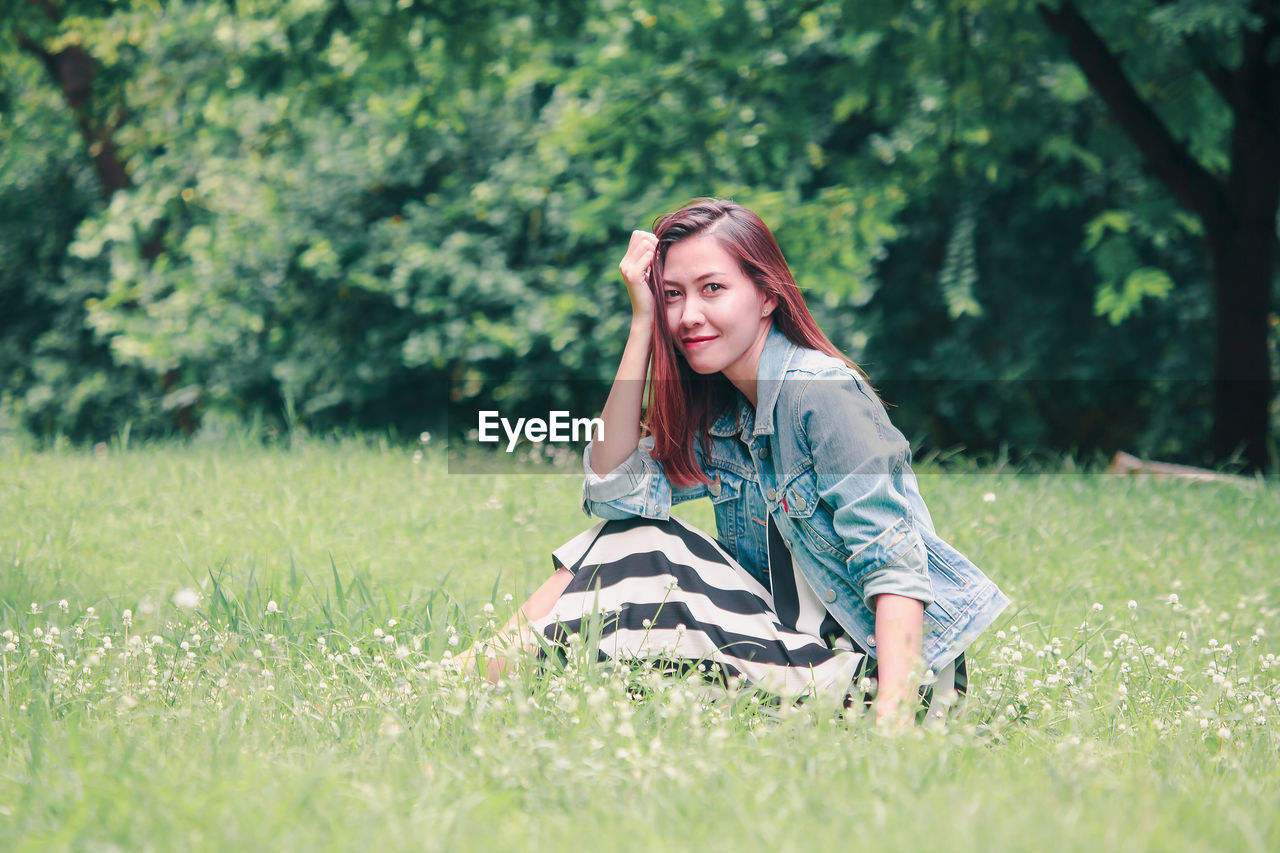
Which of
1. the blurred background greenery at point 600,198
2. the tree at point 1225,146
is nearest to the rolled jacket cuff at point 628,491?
the blurred background greenery at point 600,198

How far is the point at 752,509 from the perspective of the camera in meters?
2.92

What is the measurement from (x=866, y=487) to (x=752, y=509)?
0.49m

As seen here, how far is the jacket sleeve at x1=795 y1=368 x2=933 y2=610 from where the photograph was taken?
2.48 m

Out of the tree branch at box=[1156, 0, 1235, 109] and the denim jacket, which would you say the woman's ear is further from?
the tree branch at box=[1156, 0, 1235, 109]

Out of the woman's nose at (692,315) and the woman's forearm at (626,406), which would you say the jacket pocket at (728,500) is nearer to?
the woman's forearm at (626,406)

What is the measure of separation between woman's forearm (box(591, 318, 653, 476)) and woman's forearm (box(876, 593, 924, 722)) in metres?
0.78

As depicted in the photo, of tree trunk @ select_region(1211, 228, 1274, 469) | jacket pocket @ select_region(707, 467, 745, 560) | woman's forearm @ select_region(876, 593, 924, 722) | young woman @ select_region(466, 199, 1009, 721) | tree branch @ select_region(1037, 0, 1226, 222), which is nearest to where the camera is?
woman's forearm @ select_region(876, 593, 924, 722)

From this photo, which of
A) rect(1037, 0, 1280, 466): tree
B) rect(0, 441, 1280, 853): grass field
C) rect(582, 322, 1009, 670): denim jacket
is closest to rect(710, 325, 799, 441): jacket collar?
rect(582, 322, 1009, 670): denim jacket

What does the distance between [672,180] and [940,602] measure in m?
4.99

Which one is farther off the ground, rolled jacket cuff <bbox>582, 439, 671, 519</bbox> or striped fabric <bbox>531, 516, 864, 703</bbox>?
rolled jacket cuff <bbox>582, 439, 671, 519</bbox>

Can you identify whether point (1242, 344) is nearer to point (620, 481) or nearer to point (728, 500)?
point (728, 500)

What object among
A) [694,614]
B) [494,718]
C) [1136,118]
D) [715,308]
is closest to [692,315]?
[715,308]

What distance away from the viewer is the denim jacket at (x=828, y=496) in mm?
2496

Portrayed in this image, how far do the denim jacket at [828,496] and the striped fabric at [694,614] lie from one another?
0.29 feet
